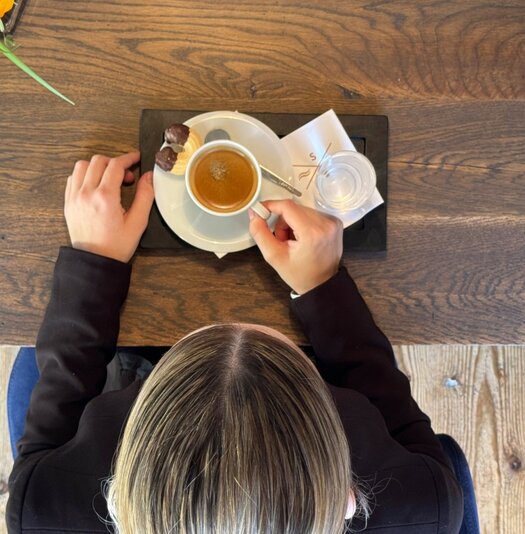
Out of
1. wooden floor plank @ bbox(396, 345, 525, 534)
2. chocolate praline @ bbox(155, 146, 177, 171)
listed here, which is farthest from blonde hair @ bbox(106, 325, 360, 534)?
wooden floor plank @ bbox(396, 345, 525, 534)

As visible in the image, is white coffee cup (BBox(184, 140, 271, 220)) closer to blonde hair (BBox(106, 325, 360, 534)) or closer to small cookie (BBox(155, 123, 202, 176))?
small cookie (BBox(155, 123, 202, 176))

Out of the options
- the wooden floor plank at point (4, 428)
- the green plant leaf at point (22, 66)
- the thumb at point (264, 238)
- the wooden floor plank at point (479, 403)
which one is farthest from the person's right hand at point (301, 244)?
the wooden floor plank at point (4, 428)

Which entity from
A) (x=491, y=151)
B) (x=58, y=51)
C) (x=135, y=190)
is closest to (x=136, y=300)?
(x=135, y=190)

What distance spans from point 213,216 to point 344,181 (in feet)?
0.65

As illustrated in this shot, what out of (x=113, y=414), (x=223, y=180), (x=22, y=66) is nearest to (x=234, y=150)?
(x=223, y=180)

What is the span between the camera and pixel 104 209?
736 mm

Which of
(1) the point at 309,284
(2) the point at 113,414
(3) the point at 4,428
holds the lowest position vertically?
(3) the point at 4,428

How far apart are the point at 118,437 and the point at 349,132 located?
1.74ft

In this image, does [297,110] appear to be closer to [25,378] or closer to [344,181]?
[344,181]

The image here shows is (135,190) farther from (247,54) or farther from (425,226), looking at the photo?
(425,226)

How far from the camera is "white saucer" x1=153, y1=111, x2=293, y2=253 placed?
0.74m

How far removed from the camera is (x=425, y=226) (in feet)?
2.51

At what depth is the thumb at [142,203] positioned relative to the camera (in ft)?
2.43

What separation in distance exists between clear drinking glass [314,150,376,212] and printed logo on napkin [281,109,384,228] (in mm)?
10
